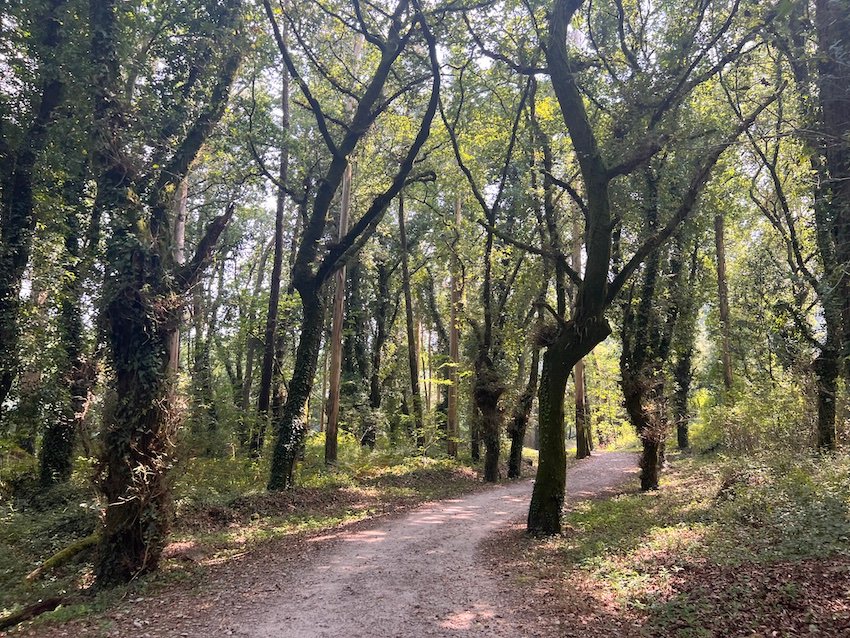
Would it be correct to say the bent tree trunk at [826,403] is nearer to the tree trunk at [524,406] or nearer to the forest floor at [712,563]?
the forest floor at [712,563]

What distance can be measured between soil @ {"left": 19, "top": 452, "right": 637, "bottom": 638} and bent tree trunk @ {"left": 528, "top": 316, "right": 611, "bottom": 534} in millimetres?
1008

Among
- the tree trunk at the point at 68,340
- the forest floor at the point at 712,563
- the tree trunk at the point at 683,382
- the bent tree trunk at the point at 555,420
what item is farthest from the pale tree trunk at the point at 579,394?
the tree trunk at the point at 68,340

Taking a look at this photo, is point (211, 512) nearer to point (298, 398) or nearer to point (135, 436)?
point (298, 398)

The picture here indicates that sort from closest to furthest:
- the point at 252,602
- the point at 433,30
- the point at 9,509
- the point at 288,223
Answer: the point at 252,602, the point at 9,509, the point at 433,30, the point at 288,223

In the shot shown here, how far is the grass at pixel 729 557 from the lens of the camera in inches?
188

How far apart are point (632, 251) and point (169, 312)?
445 inches

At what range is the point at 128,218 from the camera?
7.45 meters

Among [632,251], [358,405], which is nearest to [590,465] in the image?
[358,405]

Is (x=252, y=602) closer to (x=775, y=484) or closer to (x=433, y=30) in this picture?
(x=775, y=484)

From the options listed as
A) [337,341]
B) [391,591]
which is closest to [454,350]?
[337,341]

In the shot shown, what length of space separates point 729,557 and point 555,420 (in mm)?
3613

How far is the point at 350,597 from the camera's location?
6.18m

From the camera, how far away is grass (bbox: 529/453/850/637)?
15.7 feet

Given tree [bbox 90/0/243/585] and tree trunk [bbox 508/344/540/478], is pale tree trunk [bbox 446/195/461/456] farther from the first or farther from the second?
tree [bbox 90/0/243/585]
